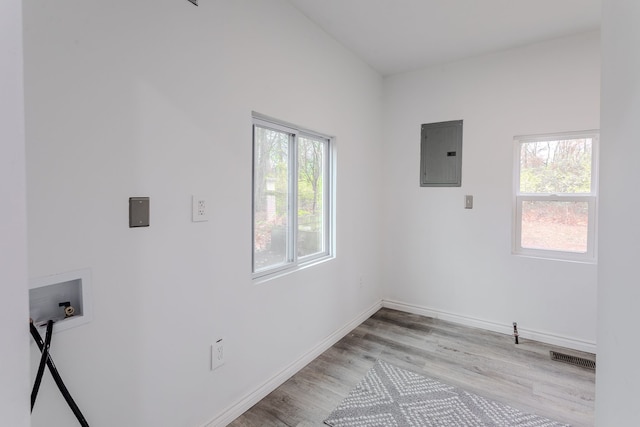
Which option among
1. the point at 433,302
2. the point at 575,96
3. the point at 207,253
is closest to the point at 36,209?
the point at 207,253

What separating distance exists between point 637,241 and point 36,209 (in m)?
1.82

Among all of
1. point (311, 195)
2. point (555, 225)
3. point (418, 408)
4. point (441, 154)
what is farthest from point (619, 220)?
point (441, 154)

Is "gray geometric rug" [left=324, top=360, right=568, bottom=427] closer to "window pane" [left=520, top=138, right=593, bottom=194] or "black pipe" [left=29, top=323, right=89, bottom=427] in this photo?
"black pipe" [left=29, top=323, right=89, bottom=427]

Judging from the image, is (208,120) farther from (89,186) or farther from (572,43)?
(572,43)

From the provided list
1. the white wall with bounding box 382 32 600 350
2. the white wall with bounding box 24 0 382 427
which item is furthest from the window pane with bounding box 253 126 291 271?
the white wall with bounding box 382 32 600 350

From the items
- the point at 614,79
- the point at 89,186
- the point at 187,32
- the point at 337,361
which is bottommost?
the point at 337,361

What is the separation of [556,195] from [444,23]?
5.99 feet

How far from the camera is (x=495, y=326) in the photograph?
123 inches

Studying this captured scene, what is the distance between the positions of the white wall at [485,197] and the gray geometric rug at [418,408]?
1269mm

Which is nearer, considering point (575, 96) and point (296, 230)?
point (296, 230)

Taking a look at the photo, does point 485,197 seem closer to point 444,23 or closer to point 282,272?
point 444,23

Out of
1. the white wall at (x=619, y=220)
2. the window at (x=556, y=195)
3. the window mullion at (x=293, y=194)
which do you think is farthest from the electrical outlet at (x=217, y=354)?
the window at (x=556, y=195)

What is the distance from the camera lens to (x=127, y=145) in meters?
1.35

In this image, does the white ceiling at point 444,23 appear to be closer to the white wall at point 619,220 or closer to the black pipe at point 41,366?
the white wall at point 619,220
